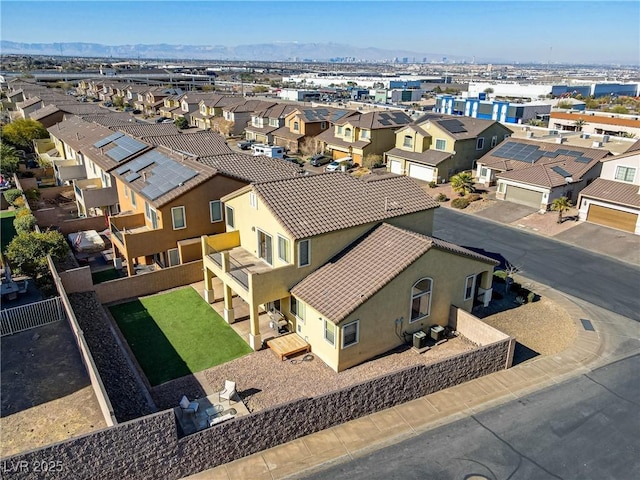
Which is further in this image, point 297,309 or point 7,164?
point 7,164

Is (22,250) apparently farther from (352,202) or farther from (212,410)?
(352,202)

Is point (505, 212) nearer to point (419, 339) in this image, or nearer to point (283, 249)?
point (419, 339)

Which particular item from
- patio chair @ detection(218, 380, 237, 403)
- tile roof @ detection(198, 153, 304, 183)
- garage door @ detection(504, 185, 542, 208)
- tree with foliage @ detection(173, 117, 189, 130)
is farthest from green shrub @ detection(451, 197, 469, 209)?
tree with foliage @ detection(173, 117, 189, 130)

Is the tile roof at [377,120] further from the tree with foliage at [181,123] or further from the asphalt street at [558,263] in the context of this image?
the tree with foliage at [181,123]

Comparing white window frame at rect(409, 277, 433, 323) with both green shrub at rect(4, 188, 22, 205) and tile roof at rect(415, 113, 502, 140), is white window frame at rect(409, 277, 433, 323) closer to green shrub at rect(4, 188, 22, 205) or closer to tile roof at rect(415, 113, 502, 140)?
tile roof at rect(415, 113, 502, 140)

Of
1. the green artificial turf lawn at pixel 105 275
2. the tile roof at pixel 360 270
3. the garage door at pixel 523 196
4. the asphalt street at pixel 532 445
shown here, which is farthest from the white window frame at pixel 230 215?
the garage door at pixel 523 196

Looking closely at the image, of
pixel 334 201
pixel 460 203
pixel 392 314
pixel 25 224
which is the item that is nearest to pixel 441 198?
pixel 460 203
